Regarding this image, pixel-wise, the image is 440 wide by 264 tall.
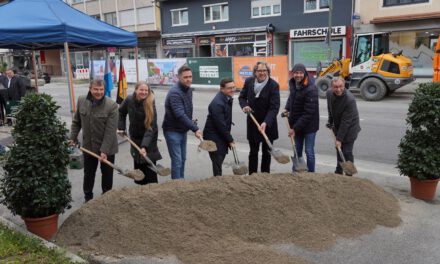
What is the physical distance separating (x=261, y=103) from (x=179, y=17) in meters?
28.6

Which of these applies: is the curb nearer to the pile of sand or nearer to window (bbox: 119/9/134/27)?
the pile of sand

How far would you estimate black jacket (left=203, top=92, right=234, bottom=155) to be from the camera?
5250mm

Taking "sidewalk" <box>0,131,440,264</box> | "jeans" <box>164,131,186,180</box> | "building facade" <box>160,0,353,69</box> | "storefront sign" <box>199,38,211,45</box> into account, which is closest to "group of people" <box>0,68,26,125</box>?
"sidewalk" <box>0,131,440,264</box>

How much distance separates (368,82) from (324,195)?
11.8 meters

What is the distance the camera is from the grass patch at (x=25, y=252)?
353 centimetres

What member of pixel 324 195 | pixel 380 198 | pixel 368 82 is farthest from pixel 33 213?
pixel 368 82

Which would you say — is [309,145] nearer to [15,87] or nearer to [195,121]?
[195,121]

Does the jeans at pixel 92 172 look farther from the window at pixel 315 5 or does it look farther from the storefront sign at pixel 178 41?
the storefront sign at pixel 178 41

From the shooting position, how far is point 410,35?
2225 centimetres

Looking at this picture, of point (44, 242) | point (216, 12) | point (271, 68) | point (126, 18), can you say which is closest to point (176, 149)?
point (44, 242)

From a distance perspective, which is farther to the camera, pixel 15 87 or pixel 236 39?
pixel 236 39

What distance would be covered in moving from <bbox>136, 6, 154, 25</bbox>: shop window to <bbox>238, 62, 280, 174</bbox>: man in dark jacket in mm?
30464

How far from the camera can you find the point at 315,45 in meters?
25.1

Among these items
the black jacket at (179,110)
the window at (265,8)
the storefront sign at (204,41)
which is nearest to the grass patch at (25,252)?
the black jacket at (179,110)
